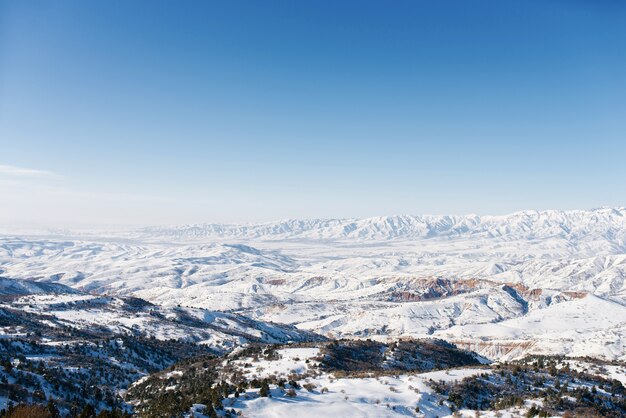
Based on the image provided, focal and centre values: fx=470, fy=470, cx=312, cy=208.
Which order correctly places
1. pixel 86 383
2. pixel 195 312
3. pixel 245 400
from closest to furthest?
pixel 245 400
pixel 86 383
pixel 195 312

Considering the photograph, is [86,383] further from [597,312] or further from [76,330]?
[597,312]

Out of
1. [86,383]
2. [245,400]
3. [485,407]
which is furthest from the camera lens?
[86,383]

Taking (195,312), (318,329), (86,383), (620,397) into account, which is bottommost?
(318,329)

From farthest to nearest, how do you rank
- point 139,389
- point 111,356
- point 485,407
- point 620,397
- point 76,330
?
point 76,330
point 111,356
point 139,389
point 620,397
point 485,407

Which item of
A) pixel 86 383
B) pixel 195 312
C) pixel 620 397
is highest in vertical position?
pixel 620 397

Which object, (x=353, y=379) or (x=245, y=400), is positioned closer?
(x=245, y=400)

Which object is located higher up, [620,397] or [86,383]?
[620,397]

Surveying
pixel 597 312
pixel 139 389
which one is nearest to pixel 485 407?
pixel 139 389

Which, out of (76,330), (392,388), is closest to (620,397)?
(392,388)

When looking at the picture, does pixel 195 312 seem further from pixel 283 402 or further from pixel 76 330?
pixel 283 402
